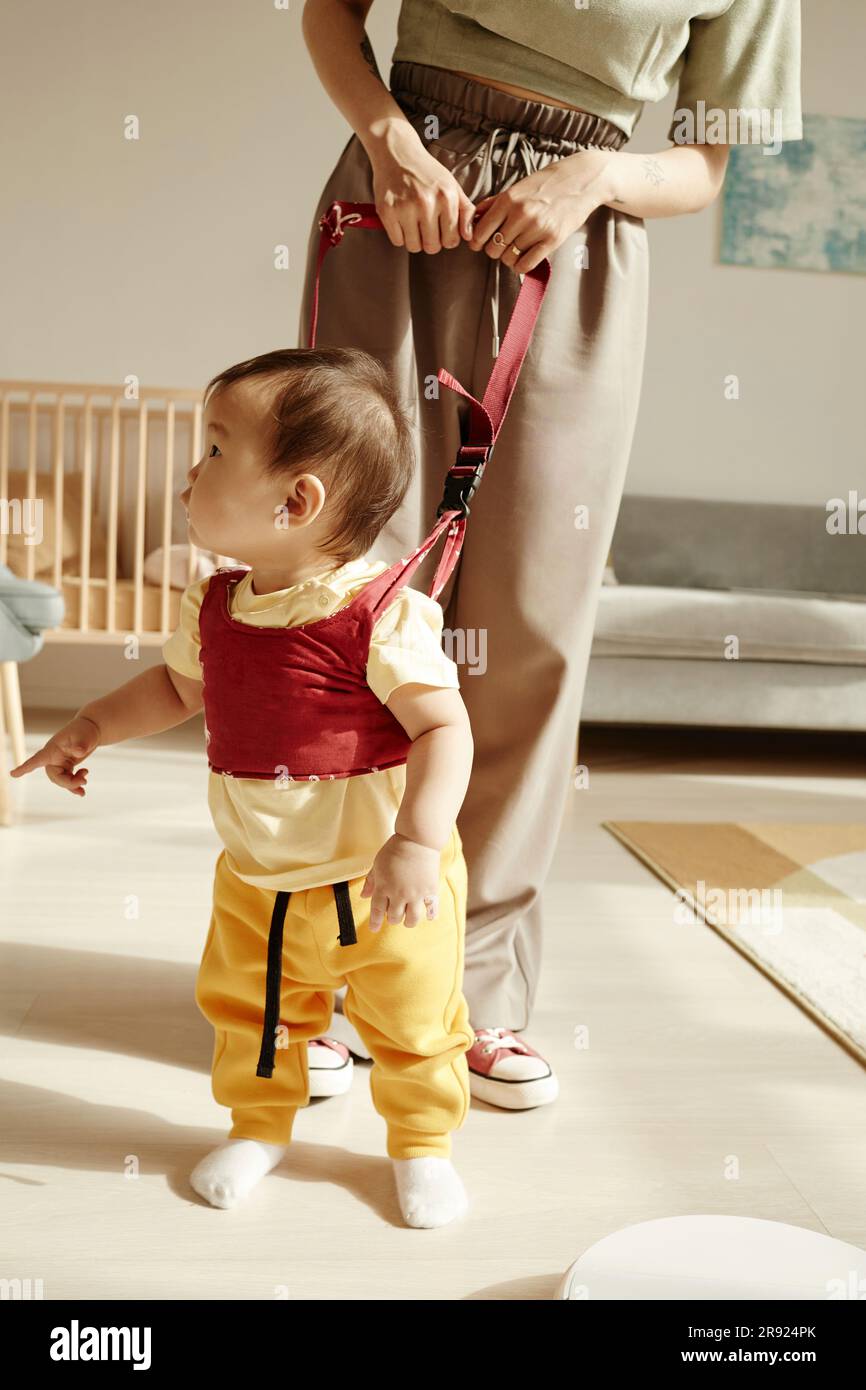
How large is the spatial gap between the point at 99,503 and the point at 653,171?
2782 mm

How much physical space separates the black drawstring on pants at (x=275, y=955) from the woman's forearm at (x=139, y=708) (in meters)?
0.20

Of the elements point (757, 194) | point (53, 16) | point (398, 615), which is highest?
point (53, 16)

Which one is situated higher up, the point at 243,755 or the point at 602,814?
the point at 243,755

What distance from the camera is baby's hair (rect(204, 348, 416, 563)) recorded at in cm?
92

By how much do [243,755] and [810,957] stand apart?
102 centimetres

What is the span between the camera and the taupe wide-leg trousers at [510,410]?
119 centimetres

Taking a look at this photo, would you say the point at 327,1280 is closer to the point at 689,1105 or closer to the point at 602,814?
the point at 689,1105

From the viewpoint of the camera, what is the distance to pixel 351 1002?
3.36 feet

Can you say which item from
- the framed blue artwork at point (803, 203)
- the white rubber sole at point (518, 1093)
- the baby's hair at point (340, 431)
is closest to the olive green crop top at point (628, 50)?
the baby's hair at point (340, 431)

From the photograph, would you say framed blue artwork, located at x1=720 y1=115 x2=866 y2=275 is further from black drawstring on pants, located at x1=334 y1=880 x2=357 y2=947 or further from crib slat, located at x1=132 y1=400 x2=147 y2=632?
black drawstring on pants, located at x1=334 y1=880 x2=357 y2=947

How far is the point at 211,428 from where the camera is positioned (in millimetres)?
938

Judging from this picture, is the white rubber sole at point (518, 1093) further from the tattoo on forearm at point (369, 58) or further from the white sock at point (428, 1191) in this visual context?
the tattoo on forearm at point (369, 58)

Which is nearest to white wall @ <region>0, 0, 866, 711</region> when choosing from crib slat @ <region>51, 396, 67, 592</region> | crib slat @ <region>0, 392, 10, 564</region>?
crib slat @ <region>0, 392, 10, 564</region>
